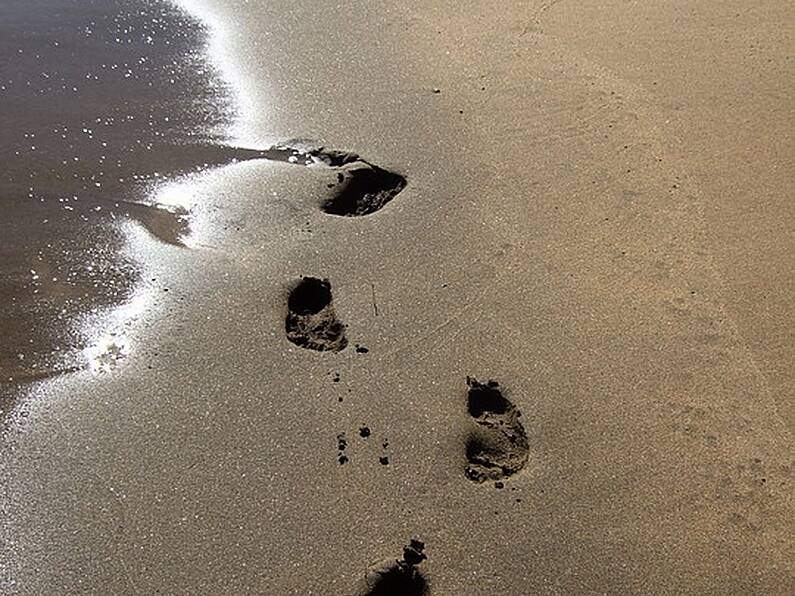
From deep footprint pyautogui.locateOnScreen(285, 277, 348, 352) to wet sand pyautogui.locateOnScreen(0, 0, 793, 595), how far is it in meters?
0.01

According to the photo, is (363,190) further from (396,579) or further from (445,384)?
(396,579)

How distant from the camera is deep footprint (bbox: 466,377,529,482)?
8.77ft

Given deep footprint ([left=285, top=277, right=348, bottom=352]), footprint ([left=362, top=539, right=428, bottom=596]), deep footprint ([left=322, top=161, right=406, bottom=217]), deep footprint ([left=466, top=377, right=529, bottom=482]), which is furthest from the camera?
deep footprint ([left=322, top=161, right=406, bottom=217])

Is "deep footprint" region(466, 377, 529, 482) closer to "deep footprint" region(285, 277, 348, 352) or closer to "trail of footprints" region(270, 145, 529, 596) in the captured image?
"trail of footprints" region(270, 145, 529, 596)

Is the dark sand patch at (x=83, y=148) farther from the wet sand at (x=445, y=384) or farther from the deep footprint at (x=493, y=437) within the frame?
the deep footprint at (x=493, y=437)

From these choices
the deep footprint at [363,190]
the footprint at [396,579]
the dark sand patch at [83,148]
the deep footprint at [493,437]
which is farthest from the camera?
the deep footprint at [363,190]

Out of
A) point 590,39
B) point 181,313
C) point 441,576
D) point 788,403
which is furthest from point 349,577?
point 590,39

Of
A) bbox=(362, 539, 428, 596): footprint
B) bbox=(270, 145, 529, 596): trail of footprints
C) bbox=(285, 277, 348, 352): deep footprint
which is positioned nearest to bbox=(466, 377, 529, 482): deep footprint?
bbox=(270, 145, 529, 596): trail of footprints

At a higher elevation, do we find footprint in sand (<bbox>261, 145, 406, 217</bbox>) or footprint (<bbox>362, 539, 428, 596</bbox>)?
footprint in sand (<bbox>261, 145, 406, 217</bbox>)

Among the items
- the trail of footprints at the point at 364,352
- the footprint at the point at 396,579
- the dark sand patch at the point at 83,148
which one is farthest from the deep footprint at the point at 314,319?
the footprint at the point at 396,579

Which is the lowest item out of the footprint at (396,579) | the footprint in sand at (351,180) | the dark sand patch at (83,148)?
the dark sand patch at (83,148)

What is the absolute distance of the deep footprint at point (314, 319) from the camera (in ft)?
10.1

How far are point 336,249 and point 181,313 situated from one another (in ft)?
2.15

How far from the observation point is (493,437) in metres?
2.76
